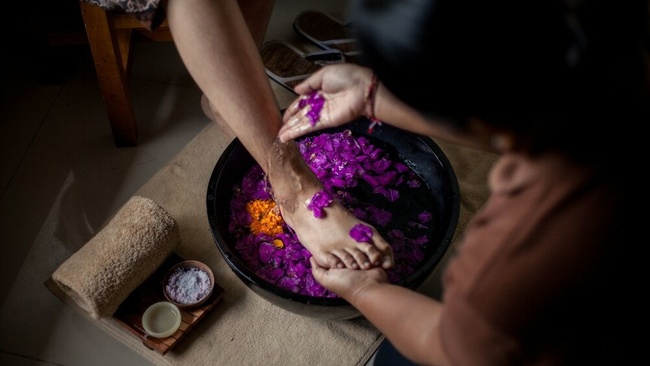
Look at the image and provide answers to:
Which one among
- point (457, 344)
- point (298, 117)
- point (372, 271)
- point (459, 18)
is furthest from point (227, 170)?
point (459, 18)

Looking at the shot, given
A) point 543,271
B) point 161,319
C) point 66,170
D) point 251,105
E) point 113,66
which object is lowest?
point 66,170

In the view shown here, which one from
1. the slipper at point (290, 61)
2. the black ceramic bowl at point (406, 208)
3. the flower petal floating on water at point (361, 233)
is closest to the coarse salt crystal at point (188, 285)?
the black ceramic bowl at point (406, 208)

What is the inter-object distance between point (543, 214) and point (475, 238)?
93mm

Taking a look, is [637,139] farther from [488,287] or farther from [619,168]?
[488,287]

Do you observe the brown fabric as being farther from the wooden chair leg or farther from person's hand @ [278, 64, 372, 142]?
the wooden chair leg

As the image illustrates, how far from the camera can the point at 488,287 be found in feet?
2.15

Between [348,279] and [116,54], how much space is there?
0.88m

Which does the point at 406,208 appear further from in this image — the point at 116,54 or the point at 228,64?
the point at 116,54

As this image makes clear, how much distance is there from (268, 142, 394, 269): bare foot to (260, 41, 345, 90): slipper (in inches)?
23.3

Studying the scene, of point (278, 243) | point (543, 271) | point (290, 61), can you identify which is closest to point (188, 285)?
point (278, 243)

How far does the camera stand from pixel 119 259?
1.33m

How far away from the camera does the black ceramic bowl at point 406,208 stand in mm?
1193

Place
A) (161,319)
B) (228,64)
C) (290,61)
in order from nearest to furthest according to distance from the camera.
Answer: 1. (228,64)
2. (161,319)
3. (290,61)

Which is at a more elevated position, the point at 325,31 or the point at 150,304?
the point at 325,31
